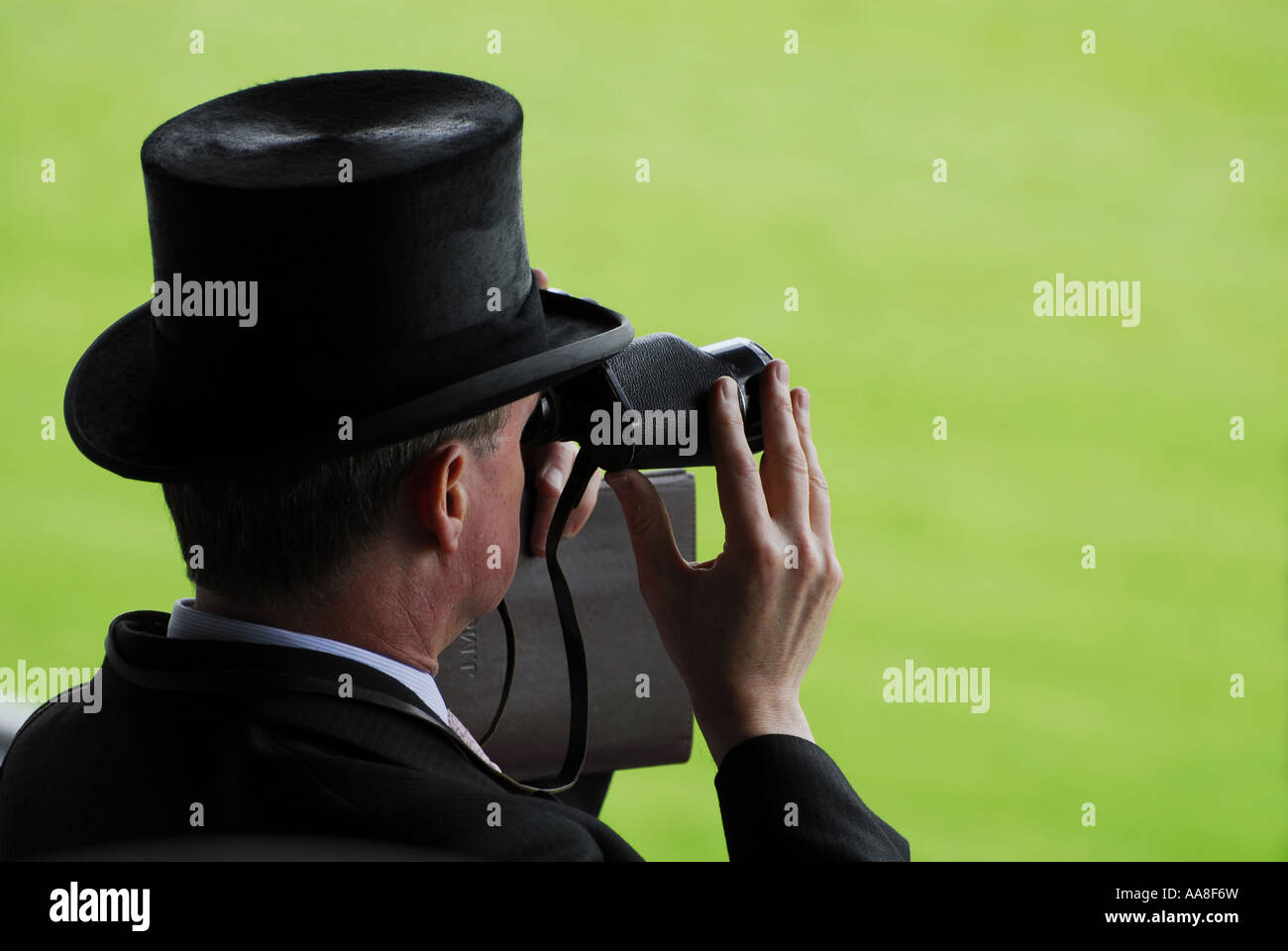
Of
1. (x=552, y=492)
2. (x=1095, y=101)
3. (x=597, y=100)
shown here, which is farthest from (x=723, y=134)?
(x=552, y=492)

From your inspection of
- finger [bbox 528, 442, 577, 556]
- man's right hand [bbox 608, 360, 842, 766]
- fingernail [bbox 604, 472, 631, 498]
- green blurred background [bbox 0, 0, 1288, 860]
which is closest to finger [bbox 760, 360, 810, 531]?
man's right hand [bbox 608, 360, 842, 766]

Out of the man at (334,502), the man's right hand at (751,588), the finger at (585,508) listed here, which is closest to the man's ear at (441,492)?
the man at (334,502)

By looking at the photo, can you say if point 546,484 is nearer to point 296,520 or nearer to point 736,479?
point 736,479

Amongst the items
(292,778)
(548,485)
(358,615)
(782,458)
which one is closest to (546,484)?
(548,485)

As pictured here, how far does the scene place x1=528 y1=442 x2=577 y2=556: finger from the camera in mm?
1280

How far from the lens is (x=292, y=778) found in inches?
32.4

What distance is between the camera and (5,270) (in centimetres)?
454

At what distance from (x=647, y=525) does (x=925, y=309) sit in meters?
3.62

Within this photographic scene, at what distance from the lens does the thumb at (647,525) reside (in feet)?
3.61

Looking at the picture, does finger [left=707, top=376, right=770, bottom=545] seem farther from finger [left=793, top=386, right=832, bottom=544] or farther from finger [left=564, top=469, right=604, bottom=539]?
finger [left=564, top=469, right=604, bottom=539]

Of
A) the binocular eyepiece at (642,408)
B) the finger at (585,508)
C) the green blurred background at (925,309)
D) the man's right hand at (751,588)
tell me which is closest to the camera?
the man's right hand at (751,588)

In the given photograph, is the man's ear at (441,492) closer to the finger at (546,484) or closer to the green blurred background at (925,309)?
the finger at (546,484)
